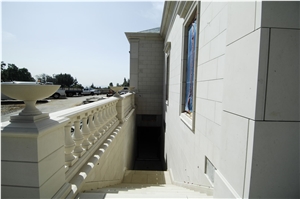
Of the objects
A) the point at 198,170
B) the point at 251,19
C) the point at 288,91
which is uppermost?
the point at 251,19

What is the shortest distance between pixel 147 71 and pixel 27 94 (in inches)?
444

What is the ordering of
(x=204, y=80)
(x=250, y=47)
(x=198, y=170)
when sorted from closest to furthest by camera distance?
(x=250, y=47) < (x=204, y=80) < (x=198, y=170)

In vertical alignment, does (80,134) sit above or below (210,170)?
above

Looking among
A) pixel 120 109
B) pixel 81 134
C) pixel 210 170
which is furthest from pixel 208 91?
pixel 120 109

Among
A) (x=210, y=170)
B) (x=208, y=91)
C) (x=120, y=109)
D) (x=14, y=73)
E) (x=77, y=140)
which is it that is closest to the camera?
(x=77, y=140)

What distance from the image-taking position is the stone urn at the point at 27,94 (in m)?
1.53

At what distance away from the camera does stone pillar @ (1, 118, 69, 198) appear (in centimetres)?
152

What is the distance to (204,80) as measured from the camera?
330cm

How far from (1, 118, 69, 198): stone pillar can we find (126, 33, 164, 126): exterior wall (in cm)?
1087

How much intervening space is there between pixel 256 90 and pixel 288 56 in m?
0.39

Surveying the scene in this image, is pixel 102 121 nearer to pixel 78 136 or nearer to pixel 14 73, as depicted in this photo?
pixel 78 136

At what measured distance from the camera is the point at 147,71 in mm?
12633

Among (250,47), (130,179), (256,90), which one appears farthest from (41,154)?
(130,179)

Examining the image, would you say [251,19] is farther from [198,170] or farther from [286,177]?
[198,170]
